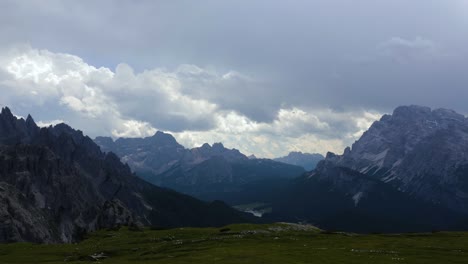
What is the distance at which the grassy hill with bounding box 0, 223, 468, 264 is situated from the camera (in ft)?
239

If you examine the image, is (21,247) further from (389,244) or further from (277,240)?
(389,244)

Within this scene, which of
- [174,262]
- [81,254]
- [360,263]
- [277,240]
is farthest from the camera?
[277,240]

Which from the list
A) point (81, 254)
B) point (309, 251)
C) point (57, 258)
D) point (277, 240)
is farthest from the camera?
point (277, 240)

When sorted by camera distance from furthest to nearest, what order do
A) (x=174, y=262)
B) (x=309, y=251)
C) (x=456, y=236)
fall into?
(x=456, y=236) → (x=309, y=251) → (x=174, y=262)

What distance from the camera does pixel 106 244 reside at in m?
112

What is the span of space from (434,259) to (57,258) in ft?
216

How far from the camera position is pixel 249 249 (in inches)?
3285

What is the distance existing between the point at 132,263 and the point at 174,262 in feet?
28.5

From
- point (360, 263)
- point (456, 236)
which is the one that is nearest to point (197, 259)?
point (360, 263)

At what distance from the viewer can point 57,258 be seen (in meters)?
88.0

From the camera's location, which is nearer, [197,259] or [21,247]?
[197,259]

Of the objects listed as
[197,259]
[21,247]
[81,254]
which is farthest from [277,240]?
[21,247]

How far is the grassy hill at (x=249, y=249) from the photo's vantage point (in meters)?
72.9

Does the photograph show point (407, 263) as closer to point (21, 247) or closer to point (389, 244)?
point (389, 244)
